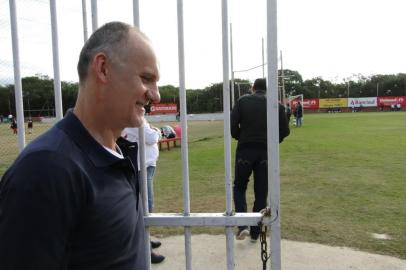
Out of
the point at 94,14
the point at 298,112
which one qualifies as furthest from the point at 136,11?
the point at 298,112

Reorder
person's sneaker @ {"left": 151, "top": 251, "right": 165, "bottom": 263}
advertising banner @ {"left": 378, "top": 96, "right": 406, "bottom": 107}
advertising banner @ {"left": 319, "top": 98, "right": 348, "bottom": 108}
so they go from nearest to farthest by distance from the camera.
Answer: person's sneaker @ {"left": 151, "top": 251, "right": 165, "bottom": 263}, advertising banner @ {"left": 378, "top": 96, "right": 406, "bottom": 107}, advertising banner @ {"left": 319, "top": 98, "right": 348, "bottom": 108}

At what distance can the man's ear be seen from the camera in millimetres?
1384

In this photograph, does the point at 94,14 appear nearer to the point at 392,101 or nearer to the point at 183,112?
the point at 183,112

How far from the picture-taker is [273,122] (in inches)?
79.3

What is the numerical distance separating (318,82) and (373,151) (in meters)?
92.9

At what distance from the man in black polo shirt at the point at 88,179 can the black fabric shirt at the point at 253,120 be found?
380 centimetres

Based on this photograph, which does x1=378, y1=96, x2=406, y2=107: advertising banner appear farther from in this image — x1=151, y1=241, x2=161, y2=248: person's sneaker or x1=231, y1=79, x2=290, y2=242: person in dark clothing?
x1=151, y1=241, x2=161, y2=248: person's sneaker

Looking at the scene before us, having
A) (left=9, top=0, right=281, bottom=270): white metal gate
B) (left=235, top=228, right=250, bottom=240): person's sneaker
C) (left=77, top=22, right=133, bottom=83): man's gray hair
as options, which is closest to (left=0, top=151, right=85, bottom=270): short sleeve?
(left=77, top=22, right=133, bottom=83): man's gray hair

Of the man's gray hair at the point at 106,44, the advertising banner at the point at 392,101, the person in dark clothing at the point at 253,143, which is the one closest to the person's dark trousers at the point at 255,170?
the person in dark clothing at the point at 253,143

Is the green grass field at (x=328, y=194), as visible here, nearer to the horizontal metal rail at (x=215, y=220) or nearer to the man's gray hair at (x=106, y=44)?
the horizontal metal rail at (x=215, y=220)

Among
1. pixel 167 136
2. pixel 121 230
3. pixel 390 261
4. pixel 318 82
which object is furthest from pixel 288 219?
pixel 318 82

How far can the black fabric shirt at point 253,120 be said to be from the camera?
5297 millimetres

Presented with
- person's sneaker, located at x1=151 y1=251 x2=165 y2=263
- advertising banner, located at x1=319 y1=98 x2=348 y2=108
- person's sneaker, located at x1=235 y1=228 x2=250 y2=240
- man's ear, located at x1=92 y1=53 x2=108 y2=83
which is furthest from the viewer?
advertising banner, located at x1=319 y1=98 x2=348 y2=108

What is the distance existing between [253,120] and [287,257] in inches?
73.4
